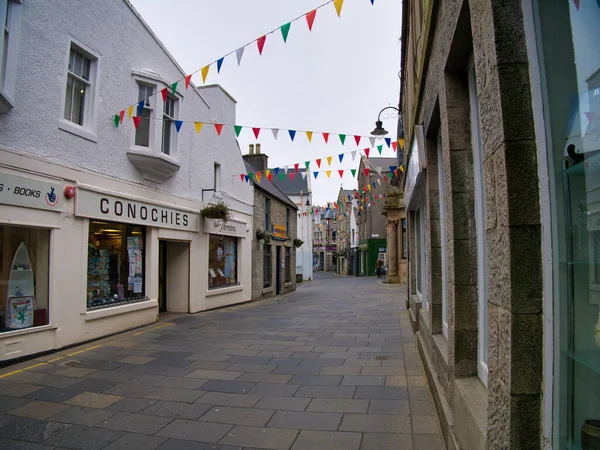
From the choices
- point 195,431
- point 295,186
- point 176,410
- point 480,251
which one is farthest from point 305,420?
point 295,186

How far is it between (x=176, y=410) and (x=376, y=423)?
6.65ft

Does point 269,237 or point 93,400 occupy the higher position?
point 269,237

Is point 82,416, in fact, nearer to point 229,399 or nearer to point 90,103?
point 229,399

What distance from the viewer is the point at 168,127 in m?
10.7

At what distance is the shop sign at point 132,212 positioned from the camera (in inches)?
303

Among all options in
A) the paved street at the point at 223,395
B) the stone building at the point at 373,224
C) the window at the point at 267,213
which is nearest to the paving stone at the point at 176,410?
the paved street at the point at 223,395

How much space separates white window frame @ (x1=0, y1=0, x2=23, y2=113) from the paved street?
386 centimetres

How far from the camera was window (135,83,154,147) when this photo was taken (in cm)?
952

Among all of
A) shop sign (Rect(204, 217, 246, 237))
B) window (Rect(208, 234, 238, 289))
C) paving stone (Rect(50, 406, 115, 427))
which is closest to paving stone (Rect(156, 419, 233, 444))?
paving stone (Rect(50, 406, 115, 427))

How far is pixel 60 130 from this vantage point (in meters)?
7.16

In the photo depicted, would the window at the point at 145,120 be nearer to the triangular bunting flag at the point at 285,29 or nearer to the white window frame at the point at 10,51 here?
the white window frame at the point at 10,51

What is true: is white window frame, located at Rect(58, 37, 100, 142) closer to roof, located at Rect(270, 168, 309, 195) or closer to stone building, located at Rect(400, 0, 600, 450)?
stone building, located at Rect(400, 0, 600, 450)

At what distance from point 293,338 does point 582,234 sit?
23.6ft

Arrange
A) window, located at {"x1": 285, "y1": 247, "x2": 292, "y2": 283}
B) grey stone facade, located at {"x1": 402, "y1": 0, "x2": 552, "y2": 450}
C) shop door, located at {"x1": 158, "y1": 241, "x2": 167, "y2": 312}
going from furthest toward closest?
window, located at {"x1": 285, "y1": 247, "x2": 292, "y2": 283} → shop door, located at {"x1": 158, "y1": 241, "x2": 167, "y2": 312} → grey stone facade, located at {"x1": 402, "y1": 0, "x2": 552, "y2": 450}
